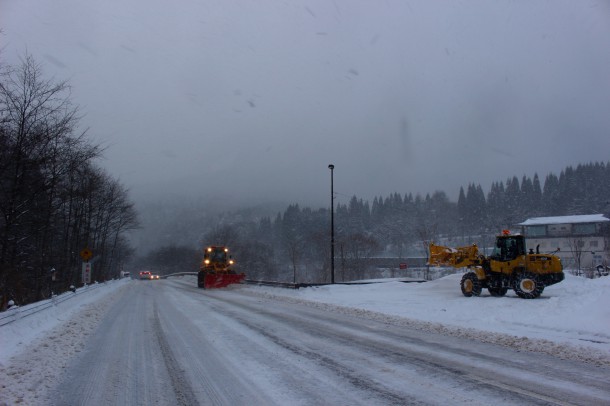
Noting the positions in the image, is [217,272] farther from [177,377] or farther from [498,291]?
[177,377]

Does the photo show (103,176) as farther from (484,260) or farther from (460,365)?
(460,365)

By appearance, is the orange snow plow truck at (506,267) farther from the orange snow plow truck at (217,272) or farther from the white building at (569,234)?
the white building at (569,234)

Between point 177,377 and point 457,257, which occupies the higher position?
point 457,257

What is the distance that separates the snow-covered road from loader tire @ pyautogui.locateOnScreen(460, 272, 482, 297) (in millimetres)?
10237

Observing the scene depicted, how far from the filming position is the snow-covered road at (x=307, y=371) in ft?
20.9

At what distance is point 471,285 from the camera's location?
21734 mm

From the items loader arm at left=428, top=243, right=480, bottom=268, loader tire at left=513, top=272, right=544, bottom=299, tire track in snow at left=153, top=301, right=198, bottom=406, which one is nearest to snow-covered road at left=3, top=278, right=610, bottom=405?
tire track in snow at left=153, top=301, right=198, bottom=406

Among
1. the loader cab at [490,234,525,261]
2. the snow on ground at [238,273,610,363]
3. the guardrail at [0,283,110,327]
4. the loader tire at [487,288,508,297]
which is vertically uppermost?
the loader cab at [490,234,525,261]

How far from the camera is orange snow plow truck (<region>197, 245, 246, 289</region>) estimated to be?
33406mm

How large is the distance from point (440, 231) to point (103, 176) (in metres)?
83.6

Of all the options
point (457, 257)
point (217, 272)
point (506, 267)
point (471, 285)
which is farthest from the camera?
point (217, 272)

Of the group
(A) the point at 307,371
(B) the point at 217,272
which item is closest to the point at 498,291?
(A) the point at 307,371

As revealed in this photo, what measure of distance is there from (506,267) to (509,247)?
37.9 inches

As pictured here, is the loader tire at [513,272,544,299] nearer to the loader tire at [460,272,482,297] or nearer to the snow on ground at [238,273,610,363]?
the snow on ground at [238,273,610,363]
